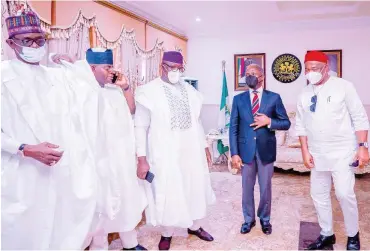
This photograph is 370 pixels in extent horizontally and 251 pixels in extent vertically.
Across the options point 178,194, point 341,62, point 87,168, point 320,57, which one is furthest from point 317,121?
point 341,62

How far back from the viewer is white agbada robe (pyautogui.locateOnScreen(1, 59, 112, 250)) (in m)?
1.99

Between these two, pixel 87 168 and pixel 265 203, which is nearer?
pixel 87 168

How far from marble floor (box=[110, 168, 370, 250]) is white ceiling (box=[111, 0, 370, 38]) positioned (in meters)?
3.15

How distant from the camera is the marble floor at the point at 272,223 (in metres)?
3.10

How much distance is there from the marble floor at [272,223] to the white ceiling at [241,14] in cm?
315

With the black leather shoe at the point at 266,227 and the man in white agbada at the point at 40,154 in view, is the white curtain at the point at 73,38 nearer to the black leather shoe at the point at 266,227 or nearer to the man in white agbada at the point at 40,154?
the man in white agbada at the point at 40,154

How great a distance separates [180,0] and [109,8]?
3.82ft

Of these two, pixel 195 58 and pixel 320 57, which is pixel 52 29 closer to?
pixel 320 57

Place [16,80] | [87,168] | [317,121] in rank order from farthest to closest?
1. [317,121]
2. [87,168]
3. [16,80]

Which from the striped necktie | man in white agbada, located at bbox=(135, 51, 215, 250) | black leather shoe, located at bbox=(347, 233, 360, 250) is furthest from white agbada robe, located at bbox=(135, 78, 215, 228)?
black leather shoe, located at bbox=(347, 233, 360, 250)

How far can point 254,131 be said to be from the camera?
128 inches

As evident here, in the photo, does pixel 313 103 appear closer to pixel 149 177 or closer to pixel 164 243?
pixel 149 177

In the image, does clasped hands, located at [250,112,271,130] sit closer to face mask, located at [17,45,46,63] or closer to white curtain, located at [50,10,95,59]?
face mask, located at [17,45,46,63]

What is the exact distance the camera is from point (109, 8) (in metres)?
5.88
